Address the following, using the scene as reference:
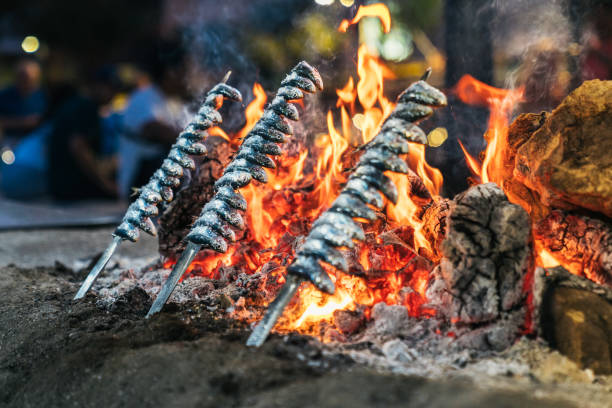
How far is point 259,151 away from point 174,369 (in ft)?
4.01

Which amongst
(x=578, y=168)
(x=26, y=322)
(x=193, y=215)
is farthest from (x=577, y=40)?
(x=26, y=322)

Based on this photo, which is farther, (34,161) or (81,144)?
(34,161)

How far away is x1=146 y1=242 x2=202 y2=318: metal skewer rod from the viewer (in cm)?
233

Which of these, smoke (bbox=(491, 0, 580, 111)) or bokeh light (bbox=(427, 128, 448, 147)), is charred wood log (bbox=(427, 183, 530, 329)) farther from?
smoke (bbox=(491, 0, 580, 111))

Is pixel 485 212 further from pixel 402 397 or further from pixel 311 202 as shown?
pixel 311 202

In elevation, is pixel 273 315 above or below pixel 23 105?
below

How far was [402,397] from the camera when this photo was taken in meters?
1.47

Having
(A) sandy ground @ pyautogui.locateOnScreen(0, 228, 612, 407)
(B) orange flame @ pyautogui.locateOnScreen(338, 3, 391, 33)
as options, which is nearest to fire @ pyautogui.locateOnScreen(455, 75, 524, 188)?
(B) orange flame @ pyautogui.locateOnScreen(338, 3, 391, 33)

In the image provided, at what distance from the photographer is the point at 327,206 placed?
296 cm

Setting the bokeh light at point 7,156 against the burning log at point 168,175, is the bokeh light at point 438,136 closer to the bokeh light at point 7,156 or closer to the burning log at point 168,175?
the burning log at point 168,175

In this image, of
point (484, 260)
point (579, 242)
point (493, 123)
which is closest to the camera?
point (484, 260)

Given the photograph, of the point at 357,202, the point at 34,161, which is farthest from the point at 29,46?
the point at 357,202

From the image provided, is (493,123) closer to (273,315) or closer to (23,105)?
(273,315)

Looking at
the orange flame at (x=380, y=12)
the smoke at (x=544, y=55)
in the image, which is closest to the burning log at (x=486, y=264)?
the orange flame at (x=380, y=12)
